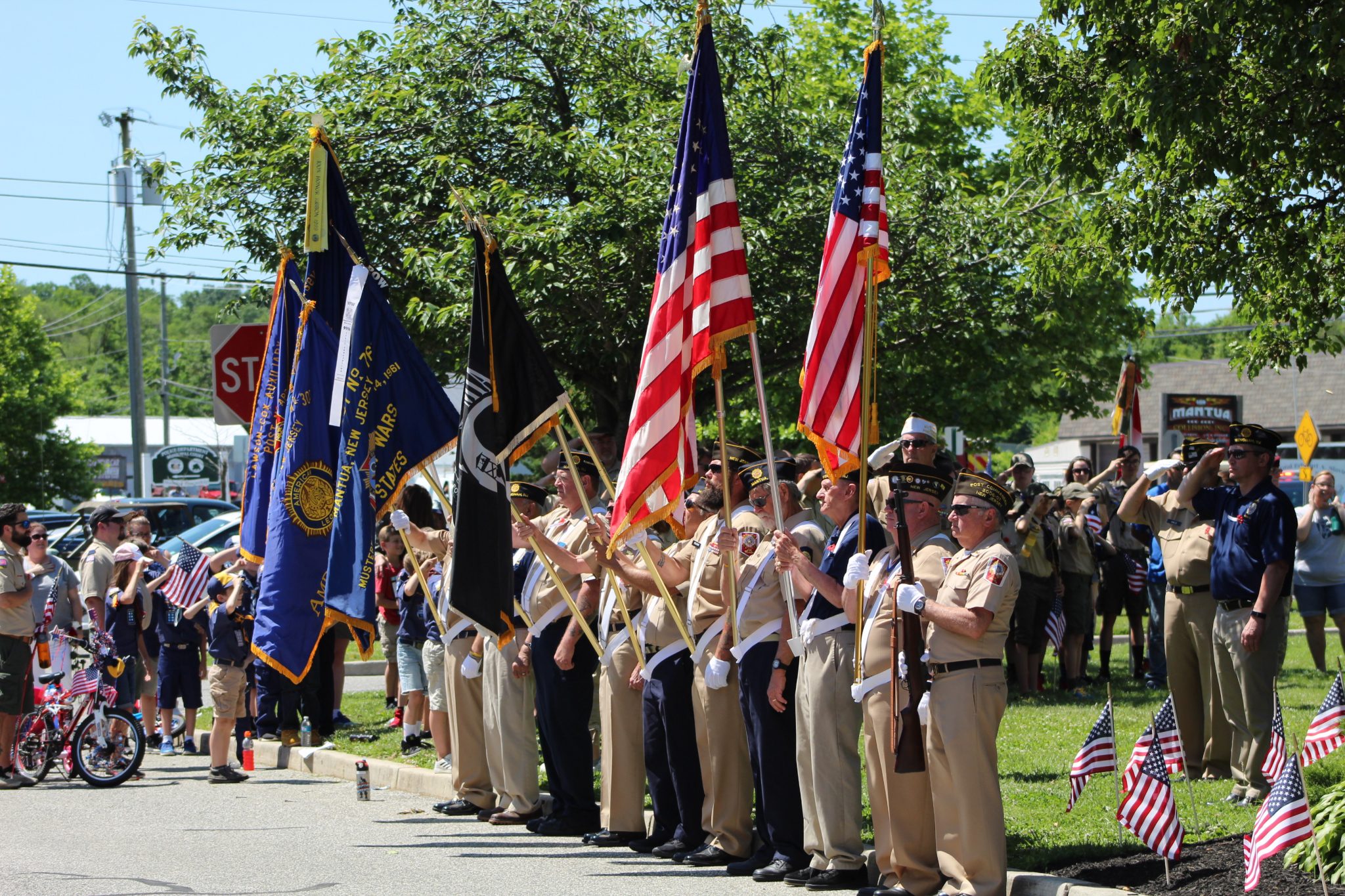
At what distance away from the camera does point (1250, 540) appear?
350 inches

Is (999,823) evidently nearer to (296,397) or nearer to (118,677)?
(296,397)

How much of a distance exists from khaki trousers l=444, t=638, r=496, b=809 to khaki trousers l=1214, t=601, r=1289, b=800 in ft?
16.5

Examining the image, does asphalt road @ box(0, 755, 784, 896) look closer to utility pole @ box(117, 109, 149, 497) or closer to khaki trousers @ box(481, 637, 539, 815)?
khaki trousers @ box(481, 637, 539, 815)

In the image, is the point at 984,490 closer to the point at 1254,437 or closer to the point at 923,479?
the point at 923,479

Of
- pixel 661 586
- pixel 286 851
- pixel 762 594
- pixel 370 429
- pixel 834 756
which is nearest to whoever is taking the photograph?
pixel 834 756

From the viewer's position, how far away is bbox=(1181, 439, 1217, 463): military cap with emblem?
30.8 ft

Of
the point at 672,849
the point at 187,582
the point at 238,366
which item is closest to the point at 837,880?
the point at 672,849

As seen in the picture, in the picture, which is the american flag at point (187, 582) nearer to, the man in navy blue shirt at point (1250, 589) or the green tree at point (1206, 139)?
the green tree at point (1206, 139)

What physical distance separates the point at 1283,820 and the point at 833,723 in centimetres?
242

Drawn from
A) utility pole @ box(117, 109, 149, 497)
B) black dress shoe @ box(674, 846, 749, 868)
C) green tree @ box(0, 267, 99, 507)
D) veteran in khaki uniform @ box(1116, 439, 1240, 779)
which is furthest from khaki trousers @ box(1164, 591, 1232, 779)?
green tree @ box(0, 267, 99, 507)

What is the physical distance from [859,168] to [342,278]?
419cm

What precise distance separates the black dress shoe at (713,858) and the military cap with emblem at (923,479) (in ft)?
8.45

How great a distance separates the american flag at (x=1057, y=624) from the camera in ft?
47.3

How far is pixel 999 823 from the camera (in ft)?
23.0
